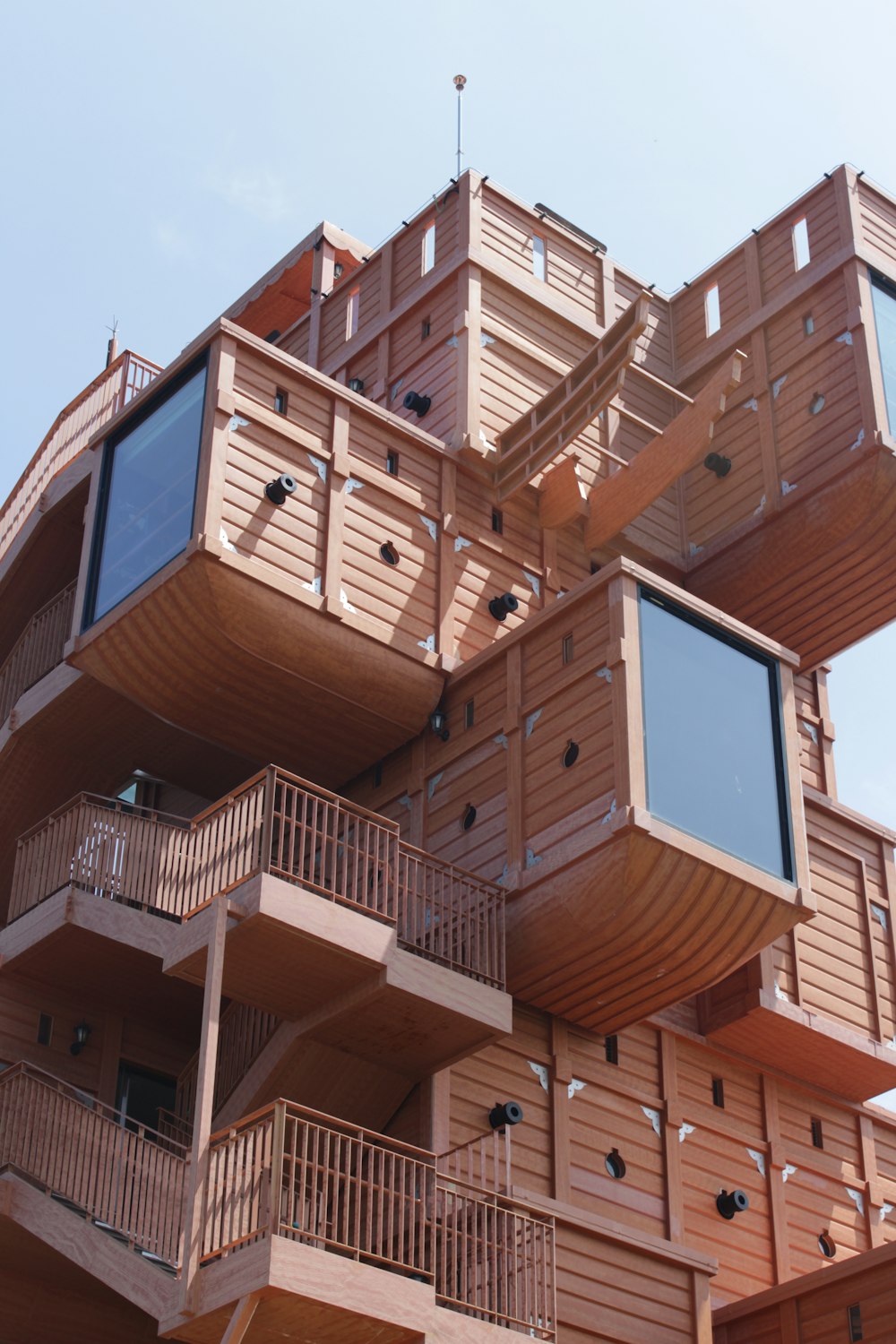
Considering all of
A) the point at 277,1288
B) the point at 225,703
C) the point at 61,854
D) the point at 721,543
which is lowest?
the point at 277,1288

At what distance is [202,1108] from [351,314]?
14.9m

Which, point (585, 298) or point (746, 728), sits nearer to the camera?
point (746, 728)

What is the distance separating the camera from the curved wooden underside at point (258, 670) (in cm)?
2158

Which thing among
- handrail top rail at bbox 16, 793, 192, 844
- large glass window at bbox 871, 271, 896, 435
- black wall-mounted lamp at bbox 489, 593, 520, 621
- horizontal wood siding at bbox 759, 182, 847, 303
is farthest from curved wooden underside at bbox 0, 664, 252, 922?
horizontal wood siding at bbox 759, 182, 847, 303

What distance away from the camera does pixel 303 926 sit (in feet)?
60.5

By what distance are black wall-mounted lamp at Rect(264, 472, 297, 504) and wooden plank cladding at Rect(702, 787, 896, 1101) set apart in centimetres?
770

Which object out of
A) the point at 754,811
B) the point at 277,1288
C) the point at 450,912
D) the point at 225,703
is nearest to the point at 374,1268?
the point at 277,1288

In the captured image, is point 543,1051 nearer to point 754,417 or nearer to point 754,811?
point 754,811

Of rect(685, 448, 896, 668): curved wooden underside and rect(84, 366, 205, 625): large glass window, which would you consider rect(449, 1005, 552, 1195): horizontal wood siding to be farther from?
rect(685, 448, 896, 668): curved wooden underside

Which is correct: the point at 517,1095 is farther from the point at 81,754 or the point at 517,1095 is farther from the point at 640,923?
the point at 81,754

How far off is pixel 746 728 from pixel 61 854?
7.51m

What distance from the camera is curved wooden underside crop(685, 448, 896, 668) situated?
2434 cm

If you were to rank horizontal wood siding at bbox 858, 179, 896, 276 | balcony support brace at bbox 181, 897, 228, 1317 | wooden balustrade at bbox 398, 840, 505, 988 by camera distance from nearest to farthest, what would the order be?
balcony support brace at bbox 181, 897, 228, 1317 → wooden balustrade at bbox 398, 840, 505, 988 → horizontal wood siding at bbox 858, 179, 896, 276

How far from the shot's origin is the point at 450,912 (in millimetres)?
20125
